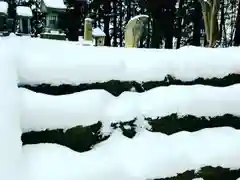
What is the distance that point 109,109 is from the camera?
205 cm

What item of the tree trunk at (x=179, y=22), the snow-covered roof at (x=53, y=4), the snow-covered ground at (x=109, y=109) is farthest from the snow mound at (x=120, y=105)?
the tree trunk at (x=179, y=22)

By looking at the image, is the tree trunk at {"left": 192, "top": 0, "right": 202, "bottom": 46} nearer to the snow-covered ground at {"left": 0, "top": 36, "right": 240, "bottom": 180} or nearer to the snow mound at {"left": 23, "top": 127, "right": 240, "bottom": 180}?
the snow-covered ground at {"left": 0, "top": 36, "right": 240, "bottom": 180}

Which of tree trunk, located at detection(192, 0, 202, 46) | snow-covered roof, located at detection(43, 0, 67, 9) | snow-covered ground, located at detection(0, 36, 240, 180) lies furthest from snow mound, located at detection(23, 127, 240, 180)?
tree trunk, located at detection(192, 0, 202, 46)

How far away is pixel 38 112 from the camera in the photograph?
1.83 metres

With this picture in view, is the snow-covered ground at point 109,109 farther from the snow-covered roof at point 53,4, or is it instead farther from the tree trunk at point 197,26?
the tree trunk at point 197,26

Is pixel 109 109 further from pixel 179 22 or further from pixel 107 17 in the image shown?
pixel 107 17

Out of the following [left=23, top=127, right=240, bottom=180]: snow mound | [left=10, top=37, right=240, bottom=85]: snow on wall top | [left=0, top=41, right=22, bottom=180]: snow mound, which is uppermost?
[left=10, top=37, right=240, bottom=85]: snow on wall top

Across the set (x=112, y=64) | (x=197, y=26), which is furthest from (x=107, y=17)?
(x=112, y=64)

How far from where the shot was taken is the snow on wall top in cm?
208

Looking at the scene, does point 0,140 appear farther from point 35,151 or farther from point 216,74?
point 216,74

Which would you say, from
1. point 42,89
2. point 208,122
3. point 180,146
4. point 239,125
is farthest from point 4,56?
point 239,125

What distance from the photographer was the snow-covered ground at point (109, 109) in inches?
67.2

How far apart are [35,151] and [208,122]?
1.20 metres

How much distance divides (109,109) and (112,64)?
1.24 feet
